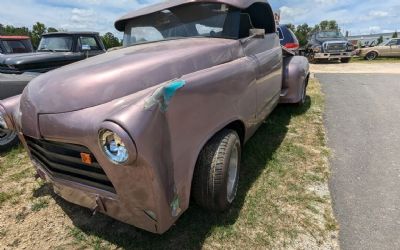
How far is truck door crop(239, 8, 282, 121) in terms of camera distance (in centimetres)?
344

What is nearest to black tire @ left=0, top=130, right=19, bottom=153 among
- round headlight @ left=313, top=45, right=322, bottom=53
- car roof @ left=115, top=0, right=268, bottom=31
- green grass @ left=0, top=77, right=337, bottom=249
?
green grass @ left=0, top=77, right=337, bottom=249

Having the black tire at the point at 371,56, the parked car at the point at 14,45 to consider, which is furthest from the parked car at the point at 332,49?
the parked car at the point at 14,45

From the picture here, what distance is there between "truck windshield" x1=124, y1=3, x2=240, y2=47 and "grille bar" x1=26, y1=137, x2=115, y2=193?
1765 mm

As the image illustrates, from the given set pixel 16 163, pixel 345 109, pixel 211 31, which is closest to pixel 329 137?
pixel 345 109

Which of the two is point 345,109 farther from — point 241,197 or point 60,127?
point 60,127

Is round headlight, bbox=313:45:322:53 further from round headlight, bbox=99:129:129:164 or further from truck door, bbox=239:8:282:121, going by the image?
round headlight, bbox=99:129:129:164

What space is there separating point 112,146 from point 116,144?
31 millimetres

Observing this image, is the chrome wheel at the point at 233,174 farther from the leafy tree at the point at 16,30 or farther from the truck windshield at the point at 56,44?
the leafy tree at the point at 16,30

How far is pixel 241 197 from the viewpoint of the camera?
315 cm

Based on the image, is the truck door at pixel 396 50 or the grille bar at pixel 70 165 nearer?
the grille bar at pixel 70 165

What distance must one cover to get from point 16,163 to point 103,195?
2.73 meters

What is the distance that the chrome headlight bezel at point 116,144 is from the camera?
69.6 inches

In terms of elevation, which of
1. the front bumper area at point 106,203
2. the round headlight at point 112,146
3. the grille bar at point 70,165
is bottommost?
the front bumper area at point 106,203

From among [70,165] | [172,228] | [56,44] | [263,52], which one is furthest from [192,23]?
[56,44]
